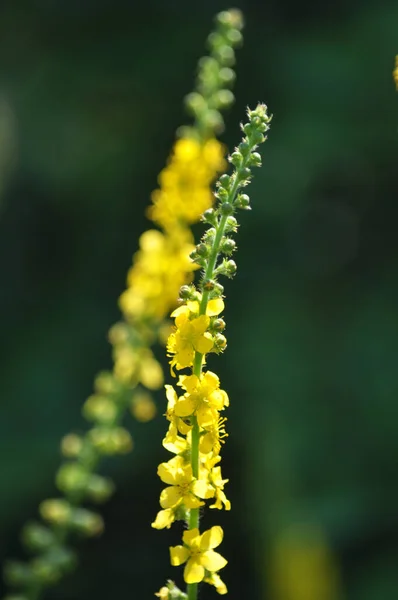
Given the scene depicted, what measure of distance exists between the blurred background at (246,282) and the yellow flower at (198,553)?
5935 millimetres

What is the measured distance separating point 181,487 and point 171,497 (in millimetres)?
44

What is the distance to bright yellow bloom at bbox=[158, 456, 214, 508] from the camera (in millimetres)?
1804

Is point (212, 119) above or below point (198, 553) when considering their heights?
above

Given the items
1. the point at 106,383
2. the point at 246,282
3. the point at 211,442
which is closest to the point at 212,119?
the point at 106,383

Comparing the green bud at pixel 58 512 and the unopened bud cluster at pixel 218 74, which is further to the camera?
the green bud at pixel 58 512

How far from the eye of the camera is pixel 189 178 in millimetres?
3254

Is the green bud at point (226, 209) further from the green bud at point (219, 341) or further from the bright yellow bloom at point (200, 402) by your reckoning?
the bright yellow bloom at point (200, 402)

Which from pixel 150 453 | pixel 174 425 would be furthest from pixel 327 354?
pixel 174 425

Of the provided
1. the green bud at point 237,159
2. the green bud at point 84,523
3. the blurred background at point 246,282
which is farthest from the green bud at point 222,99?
the blurred background at point 246,282

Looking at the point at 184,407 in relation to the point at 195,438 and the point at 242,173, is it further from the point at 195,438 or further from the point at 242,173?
the point at 242,173

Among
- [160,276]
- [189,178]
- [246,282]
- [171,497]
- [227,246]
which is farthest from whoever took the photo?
[246,282]

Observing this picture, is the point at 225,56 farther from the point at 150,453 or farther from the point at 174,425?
the point at 150,453

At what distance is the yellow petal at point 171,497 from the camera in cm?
189

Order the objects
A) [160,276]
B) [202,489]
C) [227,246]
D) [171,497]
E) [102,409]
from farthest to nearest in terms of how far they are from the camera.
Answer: [102,409]
[160,276]
[227,246]
[171,497]
[202,489]
